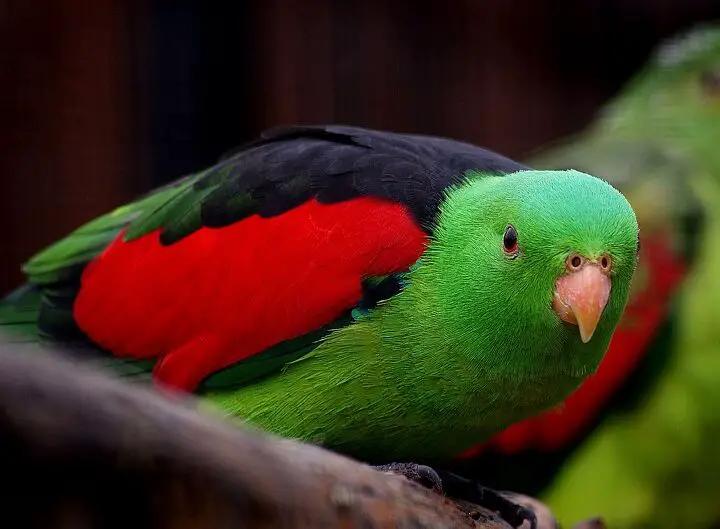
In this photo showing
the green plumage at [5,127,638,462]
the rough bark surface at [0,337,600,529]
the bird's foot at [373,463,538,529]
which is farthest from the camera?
the bird's foot at [373,463,538,529]

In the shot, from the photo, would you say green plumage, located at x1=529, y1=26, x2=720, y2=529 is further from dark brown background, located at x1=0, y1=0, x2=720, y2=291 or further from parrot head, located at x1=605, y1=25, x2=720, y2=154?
dark brown background, located at x1=0, y1=0, x2=720, y2=291

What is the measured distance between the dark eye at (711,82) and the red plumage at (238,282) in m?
2.99

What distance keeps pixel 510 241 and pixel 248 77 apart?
313 cm

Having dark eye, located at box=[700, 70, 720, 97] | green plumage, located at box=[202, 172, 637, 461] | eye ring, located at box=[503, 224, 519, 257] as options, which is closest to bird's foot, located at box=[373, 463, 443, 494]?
green plumage, located at box=[202, 172, 637, 461]

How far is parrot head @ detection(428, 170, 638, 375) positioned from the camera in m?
1.85

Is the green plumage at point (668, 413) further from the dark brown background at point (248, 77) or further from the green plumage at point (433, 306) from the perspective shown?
the green plumage at point (433, 306)

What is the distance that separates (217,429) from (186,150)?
3754 millimetres

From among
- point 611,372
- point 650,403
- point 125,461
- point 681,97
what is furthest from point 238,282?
point 681,97

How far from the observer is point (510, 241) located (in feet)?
6.39

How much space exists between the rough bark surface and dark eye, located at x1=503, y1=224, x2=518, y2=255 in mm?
757

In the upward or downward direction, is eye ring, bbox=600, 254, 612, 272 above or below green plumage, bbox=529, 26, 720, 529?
above

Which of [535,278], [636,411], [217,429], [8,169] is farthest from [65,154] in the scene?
[217,429]

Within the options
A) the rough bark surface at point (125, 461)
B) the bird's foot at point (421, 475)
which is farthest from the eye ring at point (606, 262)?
the rough bark surface at point (125, 461)

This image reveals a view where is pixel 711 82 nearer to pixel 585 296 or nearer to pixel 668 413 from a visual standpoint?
pixel 668 413
